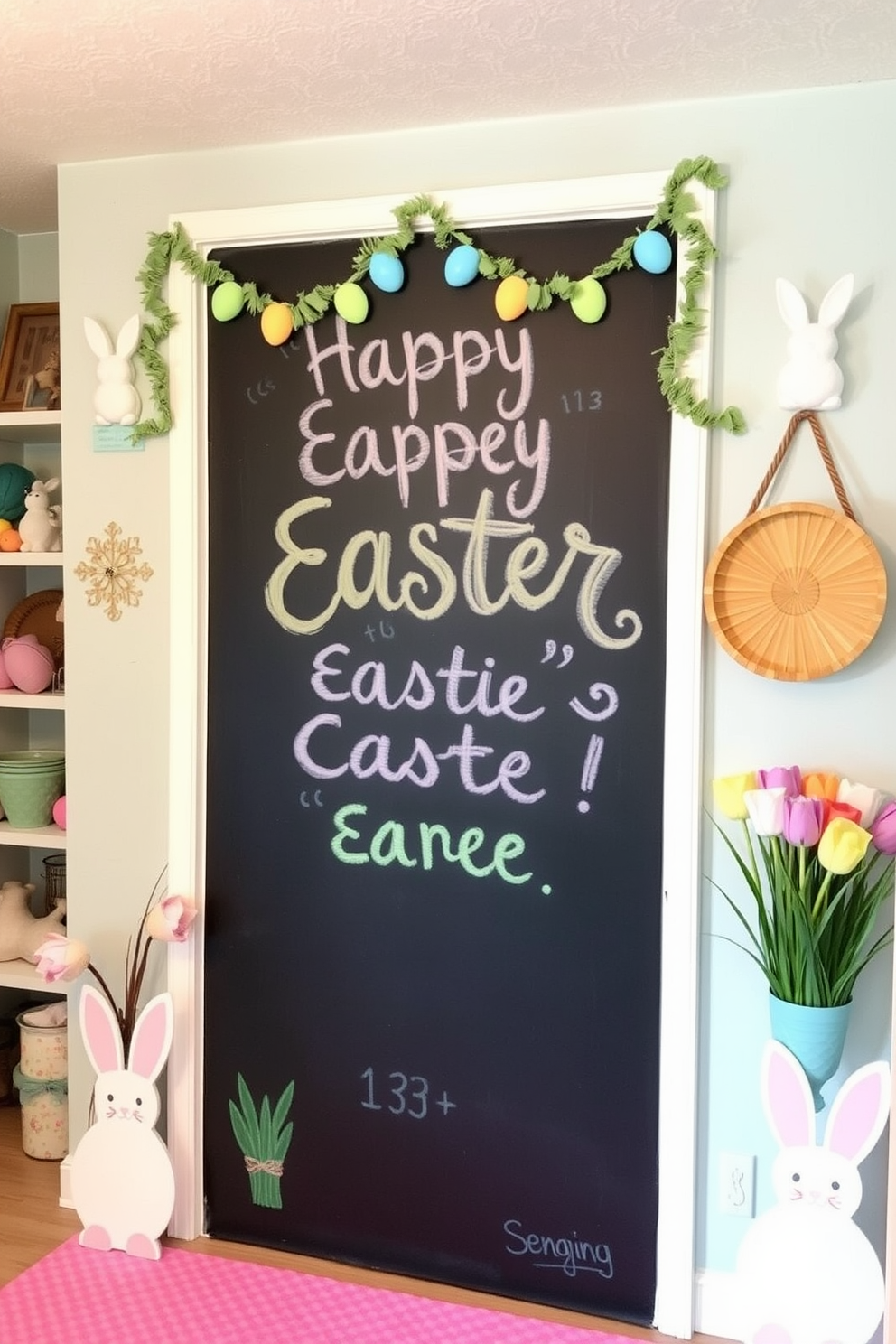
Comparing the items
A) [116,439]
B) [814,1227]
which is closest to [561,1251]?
[814,1227]

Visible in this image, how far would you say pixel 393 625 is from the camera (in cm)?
226

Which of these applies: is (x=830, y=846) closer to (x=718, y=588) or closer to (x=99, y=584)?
(x=718, y=588)

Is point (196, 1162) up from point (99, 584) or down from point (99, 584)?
down

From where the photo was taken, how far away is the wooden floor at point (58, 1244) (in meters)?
2.19

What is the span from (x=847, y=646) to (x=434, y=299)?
3.35 ft

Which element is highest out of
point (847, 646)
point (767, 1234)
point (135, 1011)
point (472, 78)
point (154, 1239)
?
point (472, 78)

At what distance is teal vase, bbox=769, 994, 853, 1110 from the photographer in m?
1.93

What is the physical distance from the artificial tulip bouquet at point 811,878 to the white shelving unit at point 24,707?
1625 millimetres

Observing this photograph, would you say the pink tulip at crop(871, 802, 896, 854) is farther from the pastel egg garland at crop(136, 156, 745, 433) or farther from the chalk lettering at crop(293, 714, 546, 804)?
the pastel egg garland at crop(136, 156, 745, 433)

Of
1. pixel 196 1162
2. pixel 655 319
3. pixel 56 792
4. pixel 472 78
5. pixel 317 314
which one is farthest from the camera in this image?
pixel 56 792

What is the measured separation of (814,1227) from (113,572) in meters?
1.84

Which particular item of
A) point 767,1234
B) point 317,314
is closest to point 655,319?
point 317,314

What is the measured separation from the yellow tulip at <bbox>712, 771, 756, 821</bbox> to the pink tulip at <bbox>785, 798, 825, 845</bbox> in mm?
116

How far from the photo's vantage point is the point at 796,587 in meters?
2.00
